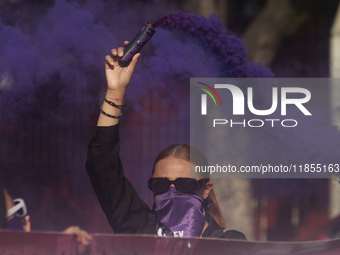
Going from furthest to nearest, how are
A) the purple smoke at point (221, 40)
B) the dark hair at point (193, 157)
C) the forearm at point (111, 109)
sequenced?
the purple smoke at point (221, 40) < the dark hair at point (193, 157) < the forearm at point (111, 109)

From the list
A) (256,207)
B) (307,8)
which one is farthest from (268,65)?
(256,207)

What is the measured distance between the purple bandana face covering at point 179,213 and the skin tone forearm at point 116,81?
2.54 ft

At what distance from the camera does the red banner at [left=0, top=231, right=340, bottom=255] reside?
112 inches

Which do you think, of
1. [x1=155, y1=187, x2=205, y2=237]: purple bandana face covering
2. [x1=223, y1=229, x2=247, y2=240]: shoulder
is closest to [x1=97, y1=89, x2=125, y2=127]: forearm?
[x1=155, y1=187, x2=205, y2=237]: purple bandana face covering

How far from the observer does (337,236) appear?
331 centimetres

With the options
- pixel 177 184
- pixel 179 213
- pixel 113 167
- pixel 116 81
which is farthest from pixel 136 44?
pixel 179 213

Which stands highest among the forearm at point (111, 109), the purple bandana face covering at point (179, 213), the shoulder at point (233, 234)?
the forearm at point (111, 109)

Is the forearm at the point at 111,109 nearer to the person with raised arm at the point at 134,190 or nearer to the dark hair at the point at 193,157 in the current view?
the person with raised arm at the point at 134,190

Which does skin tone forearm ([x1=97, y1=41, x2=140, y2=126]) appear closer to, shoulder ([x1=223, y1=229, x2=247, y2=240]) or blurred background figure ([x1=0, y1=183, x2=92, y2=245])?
blurred background figure ([x1=0, y1=183, x2=92, y2=245])

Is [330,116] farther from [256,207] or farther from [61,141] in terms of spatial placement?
[61,141]

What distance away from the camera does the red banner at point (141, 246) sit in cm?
285

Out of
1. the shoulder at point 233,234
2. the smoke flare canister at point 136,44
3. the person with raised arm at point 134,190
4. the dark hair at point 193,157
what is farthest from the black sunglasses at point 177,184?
the smoke flare canister at point 136,44

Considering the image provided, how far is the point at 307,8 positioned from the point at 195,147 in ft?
5.63

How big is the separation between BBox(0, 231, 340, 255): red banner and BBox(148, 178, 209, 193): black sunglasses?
40 cm
